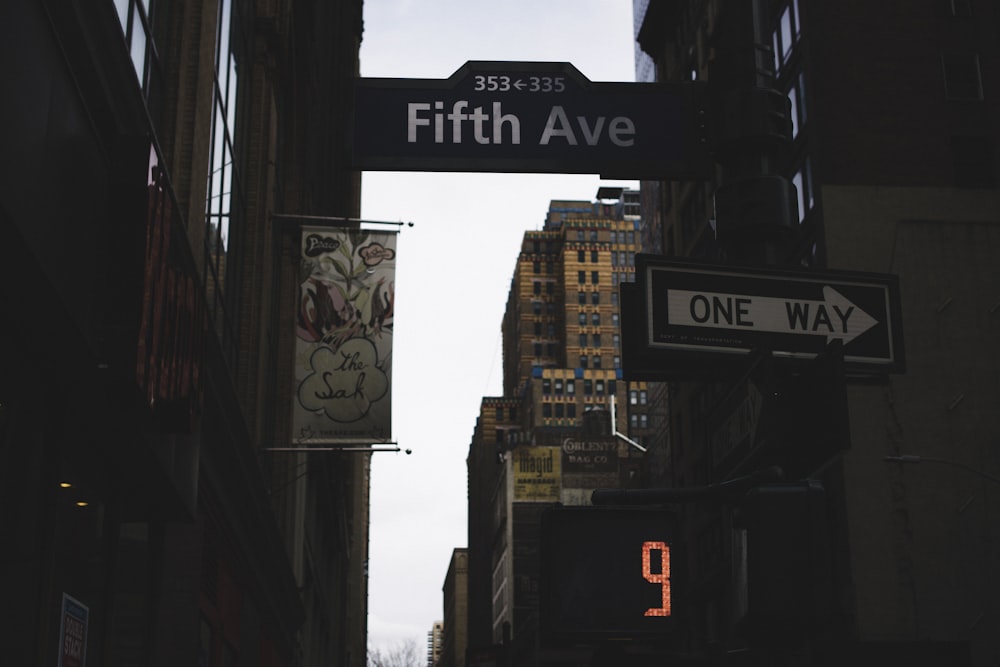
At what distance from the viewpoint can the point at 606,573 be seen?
18.9 feet

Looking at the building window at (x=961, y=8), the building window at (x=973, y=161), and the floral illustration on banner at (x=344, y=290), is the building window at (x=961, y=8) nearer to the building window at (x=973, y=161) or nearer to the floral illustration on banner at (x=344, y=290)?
the building window at (x=973, y=161)

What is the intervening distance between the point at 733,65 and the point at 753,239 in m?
1.04

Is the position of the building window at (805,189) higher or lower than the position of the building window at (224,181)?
higher

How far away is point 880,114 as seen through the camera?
56.6 m

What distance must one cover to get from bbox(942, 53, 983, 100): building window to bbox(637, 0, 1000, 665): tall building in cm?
6

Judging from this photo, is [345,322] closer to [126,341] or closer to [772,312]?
[126,341]

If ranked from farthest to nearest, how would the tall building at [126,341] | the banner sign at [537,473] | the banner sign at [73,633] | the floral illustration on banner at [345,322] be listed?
the banner sign at [537,473] < the floral illustration on banner at [345,322] < the banner sign at [73,633] < the tall building at [126,341]

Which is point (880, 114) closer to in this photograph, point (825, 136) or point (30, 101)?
point (825, 136)

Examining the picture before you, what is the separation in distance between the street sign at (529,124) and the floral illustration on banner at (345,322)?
17.6m

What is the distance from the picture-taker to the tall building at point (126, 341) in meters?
8.85

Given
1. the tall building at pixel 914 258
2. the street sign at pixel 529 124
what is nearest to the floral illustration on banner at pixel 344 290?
the street sign at pixel 529 124

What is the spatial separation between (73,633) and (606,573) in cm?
684

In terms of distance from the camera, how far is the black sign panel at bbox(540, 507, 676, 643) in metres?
5.70

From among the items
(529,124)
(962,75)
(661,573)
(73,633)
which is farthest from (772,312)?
(962,75)
